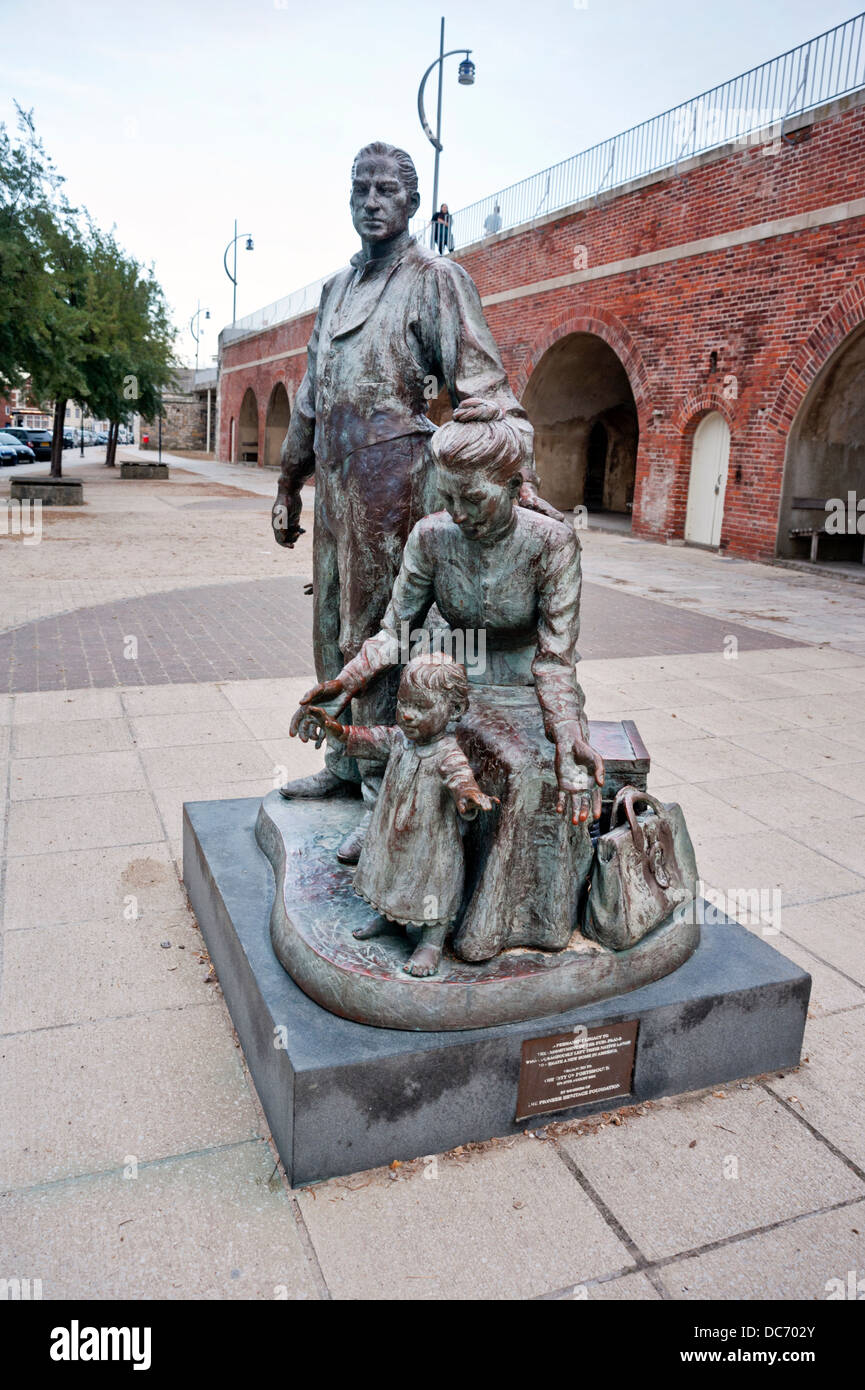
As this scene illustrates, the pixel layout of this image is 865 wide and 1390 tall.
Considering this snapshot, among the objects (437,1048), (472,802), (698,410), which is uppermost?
(698,410)

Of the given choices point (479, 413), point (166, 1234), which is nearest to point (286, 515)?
point (479, 413)

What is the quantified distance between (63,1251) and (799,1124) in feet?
6.15

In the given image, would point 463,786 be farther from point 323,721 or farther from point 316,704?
point 316,704

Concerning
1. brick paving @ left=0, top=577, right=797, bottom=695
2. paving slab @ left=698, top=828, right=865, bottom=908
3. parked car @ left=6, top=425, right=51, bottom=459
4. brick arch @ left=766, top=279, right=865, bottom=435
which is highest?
brick arch @ left=766, top=279, right=865, bottom=435

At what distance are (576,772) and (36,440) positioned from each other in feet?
153

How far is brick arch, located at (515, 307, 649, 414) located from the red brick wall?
30 mm

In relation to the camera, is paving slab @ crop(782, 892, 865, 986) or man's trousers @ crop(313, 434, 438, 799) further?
paving slab @ crop(782, 892, 865, 986)

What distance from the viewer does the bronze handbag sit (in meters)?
2.84

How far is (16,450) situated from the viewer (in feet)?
132

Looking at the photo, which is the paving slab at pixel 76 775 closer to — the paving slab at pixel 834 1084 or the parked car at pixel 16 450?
the paving slab at pixel 834 1084

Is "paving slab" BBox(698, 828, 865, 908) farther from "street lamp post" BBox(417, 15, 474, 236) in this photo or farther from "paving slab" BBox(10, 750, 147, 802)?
"street lamp post" BBox(417, 15, 474, 236)

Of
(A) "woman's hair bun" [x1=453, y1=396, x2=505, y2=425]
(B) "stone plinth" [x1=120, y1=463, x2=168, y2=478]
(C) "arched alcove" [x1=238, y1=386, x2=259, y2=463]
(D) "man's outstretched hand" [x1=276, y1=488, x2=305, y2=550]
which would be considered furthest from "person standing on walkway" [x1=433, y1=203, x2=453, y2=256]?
(A) "woman's hair bun" [x1=453, y1=396, x2=505, y2=425]

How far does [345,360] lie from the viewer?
3.45m

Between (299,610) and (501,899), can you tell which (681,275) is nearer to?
(299,610)
